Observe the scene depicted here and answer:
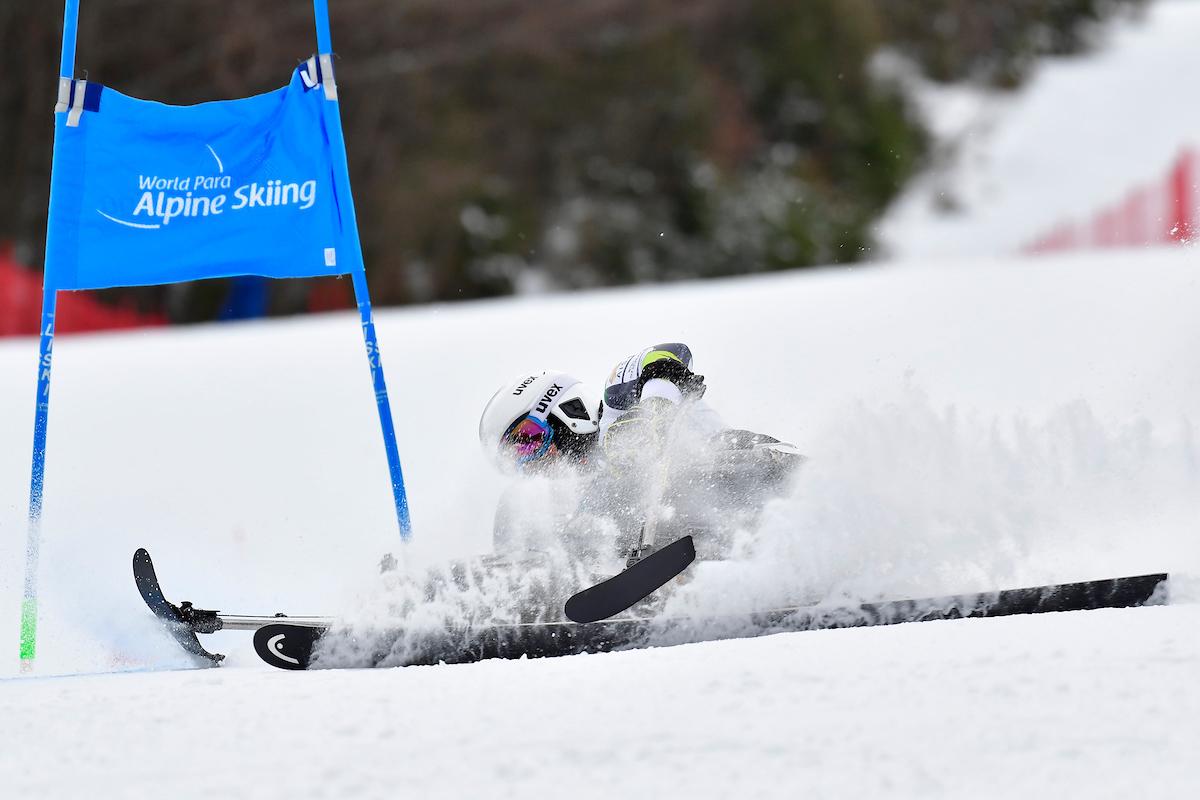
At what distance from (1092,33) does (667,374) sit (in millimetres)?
50956

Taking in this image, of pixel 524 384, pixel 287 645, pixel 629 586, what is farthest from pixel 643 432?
pixel 287 645

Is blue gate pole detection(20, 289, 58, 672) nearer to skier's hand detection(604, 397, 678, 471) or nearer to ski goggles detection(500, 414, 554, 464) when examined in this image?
A: ski goggles detection(500, 414, 554, 464)

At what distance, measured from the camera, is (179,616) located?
5.38 metres

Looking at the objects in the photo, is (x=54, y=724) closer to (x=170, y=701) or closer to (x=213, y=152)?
(x=170, y=701)

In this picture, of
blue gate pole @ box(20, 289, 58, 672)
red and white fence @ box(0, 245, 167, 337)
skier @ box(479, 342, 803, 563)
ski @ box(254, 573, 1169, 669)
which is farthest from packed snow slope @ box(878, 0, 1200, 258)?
ski @ box(254, 573, 1169, 669)

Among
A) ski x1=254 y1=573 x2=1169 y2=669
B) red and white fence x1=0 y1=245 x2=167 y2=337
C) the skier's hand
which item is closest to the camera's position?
ski x1=254 y1=573 x2=1169 y2=669

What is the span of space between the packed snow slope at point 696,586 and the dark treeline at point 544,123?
1445 centimetres

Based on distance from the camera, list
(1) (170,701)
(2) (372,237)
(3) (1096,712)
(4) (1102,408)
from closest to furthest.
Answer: (3) (1096,712) → (1) (170,701) → (4) (1102,408) → (2) (372,237)

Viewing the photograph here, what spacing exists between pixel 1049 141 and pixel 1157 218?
80.7ft

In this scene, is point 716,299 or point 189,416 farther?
point 716,299

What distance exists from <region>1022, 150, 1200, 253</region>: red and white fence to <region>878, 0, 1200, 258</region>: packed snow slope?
9622 millimetres

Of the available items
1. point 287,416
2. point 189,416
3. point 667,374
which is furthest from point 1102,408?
point 189,416

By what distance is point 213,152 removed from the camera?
5.91 meters

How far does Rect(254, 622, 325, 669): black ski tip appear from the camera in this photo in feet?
15.8
